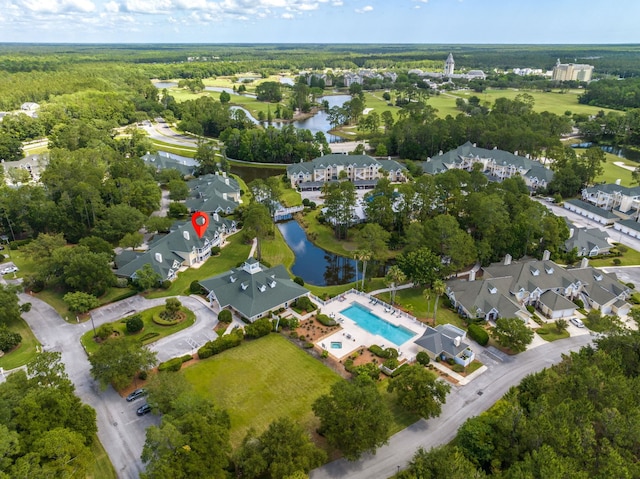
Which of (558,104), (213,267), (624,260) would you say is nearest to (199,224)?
(213,267)

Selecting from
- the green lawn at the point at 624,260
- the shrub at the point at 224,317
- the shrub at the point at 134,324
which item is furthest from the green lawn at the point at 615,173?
the shrub at the point at 134,324

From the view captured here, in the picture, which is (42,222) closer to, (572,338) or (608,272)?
(572,338)

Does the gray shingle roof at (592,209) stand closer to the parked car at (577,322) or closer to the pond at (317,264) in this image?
the parked car at (577,322)

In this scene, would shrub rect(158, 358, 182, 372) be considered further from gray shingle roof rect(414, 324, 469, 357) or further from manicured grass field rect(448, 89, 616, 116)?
manicured grass field rect(448, 89, 616, 116)

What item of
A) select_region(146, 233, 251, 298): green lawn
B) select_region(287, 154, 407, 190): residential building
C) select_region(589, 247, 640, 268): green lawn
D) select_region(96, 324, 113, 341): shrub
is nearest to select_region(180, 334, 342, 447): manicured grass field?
select_region(96, 324, 113, 341): shrub

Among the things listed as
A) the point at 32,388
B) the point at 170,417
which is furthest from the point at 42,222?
the point at 170,417

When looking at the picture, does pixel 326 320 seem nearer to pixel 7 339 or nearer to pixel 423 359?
pixel 423 359
